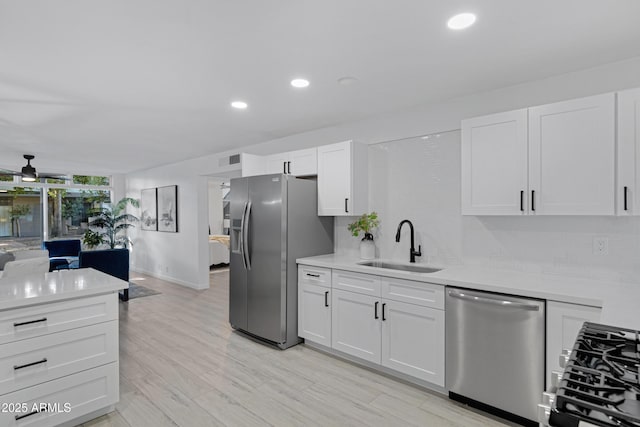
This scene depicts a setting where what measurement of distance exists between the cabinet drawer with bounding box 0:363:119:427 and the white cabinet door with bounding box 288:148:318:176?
2422mm

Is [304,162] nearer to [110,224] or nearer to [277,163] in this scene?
[277,163]

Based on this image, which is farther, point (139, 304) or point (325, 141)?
point (139, 304)

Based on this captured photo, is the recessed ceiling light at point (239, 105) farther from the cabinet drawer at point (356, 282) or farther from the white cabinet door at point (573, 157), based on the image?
the white cabinet door at point (573, 157)

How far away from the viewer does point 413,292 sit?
2623mm

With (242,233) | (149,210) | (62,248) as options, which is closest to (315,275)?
(242,233)

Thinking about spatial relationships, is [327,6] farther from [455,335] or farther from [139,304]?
[139,304]

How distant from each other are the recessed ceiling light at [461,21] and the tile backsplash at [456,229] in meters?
1.25

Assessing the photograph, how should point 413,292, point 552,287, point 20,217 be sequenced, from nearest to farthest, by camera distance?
point 552,287 → point 413,292 → point 20,217

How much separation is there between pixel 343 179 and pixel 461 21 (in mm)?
1827

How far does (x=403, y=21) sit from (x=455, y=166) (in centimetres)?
154

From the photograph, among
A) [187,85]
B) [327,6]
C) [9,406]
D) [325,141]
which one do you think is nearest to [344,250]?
[325,141]

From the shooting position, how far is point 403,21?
1854 mm

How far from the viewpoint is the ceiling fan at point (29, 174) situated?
217 inches

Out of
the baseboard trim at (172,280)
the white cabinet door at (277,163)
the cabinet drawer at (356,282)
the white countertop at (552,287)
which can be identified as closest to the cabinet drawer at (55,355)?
the cabinet drawer at (356,282)
